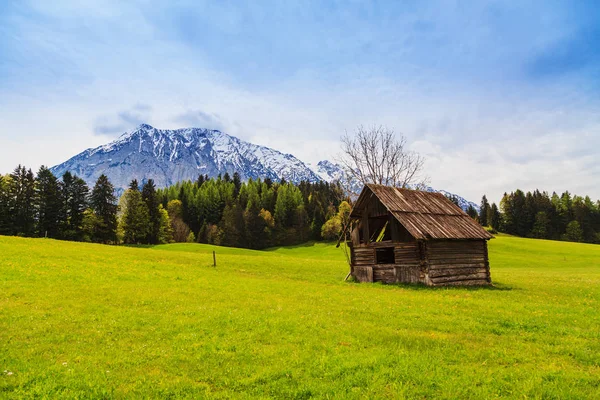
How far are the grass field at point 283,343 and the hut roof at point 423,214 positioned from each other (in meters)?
6.92

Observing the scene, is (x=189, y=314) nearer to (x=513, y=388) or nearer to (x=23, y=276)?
(x=513, y=388)

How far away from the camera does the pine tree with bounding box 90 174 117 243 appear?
8262 centimetres

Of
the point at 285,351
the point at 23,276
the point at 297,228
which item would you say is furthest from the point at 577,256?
the point at 23,276

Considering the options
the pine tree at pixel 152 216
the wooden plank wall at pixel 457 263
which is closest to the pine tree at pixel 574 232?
the wooden plank wall at pixel 457 263

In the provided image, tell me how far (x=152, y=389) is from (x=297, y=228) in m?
112

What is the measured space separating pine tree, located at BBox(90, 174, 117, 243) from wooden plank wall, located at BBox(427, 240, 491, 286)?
74.9 meters

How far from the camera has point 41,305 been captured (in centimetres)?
1698

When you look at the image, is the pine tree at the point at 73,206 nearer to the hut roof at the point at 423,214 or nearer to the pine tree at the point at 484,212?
the hut roof at the point at 423,214

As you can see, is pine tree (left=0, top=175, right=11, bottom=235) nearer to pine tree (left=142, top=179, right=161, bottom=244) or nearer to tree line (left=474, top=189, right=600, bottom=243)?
pine tree (left=142, top=179, right=161, bottom=244)

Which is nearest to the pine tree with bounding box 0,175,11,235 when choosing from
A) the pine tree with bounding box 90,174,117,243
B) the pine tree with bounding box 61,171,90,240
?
the pine tree with bounding box 61,171,90,240

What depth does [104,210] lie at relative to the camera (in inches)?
3300

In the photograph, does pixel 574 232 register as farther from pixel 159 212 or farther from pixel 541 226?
pixel 159 212

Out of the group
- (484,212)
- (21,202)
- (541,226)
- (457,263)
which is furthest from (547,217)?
(21,202)

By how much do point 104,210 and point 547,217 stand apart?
142 m
